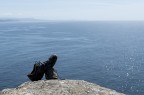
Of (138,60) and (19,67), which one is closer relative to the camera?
(19,67)

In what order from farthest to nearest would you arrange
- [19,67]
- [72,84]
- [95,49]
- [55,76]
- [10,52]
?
[95,49]
[10,52]
[19,67]
[55,76]
[72,84]

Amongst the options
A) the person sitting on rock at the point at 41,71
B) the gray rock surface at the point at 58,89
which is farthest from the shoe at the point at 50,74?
the gray rock surface at the point at 58,89

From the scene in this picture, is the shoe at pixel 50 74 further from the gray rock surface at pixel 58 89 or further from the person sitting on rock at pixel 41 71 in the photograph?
the gray rock surface at pixel 58 89

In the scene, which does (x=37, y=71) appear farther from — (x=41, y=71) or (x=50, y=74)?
(x=50, y=74)

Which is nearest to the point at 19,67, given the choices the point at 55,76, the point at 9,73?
the point at 9,73

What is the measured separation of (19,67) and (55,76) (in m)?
97.9

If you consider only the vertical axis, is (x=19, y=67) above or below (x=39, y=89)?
below

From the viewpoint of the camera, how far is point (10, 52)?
568ft

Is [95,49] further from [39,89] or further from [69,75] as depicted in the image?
[39,89]

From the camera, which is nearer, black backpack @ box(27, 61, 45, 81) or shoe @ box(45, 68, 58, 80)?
black backpack @ box(27, 61, 45, 81)

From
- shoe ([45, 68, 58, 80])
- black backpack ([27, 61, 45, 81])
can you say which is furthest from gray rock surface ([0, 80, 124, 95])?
shoe ([45, 68, 58, 80])

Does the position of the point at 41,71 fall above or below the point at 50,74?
above

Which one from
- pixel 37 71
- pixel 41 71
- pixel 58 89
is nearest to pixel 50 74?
pixel 41 71

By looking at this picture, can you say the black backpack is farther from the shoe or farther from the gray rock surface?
the gray rock surface
